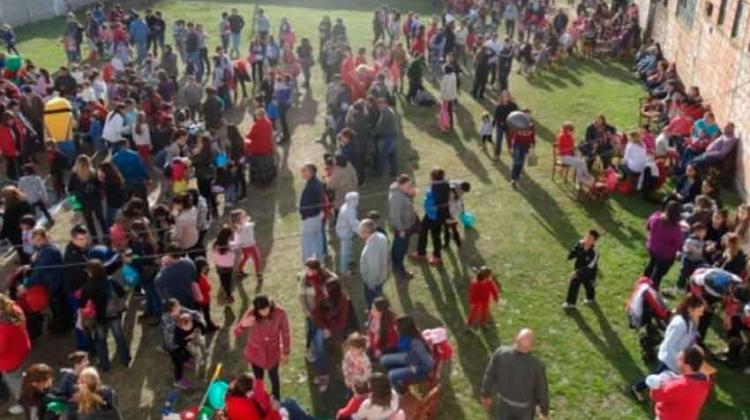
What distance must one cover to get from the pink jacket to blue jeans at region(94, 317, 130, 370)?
1.87 meters

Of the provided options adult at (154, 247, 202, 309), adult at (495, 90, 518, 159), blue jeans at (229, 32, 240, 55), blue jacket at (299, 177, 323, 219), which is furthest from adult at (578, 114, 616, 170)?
blue jeans at (229, 32, 240, 55)

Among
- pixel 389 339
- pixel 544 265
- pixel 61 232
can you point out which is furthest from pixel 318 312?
pixel 61 232

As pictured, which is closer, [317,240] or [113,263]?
[113,263]

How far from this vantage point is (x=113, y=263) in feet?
30.7

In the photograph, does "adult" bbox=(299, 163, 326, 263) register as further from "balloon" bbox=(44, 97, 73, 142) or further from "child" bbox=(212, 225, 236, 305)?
"balloon" bbox=(44, 97, 73, 142)

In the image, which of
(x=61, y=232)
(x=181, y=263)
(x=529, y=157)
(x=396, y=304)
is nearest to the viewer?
(x=181, y=263)

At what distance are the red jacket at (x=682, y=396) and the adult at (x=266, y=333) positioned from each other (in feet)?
12.0

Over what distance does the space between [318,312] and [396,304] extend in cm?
225

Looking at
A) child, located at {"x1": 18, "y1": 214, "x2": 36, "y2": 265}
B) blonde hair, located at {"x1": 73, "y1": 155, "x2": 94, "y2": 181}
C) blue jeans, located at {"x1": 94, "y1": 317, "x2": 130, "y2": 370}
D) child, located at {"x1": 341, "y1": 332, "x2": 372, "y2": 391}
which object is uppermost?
blonde hair, located at {"x1": 73, "y1": 155, "x2": 94, "y2": 181}

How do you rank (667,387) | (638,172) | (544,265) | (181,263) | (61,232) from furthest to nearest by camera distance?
(638,172)
(61,232)
(544,265)
(181,263)
(667,387)

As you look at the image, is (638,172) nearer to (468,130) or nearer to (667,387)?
(468,130)

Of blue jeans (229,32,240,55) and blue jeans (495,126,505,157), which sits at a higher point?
blue jeans (229,32,240,55)

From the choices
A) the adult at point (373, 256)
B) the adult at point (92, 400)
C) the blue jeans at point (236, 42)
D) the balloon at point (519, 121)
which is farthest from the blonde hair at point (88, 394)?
the blue jeans at point (236, 42)

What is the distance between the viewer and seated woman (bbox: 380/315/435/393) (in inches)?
290
